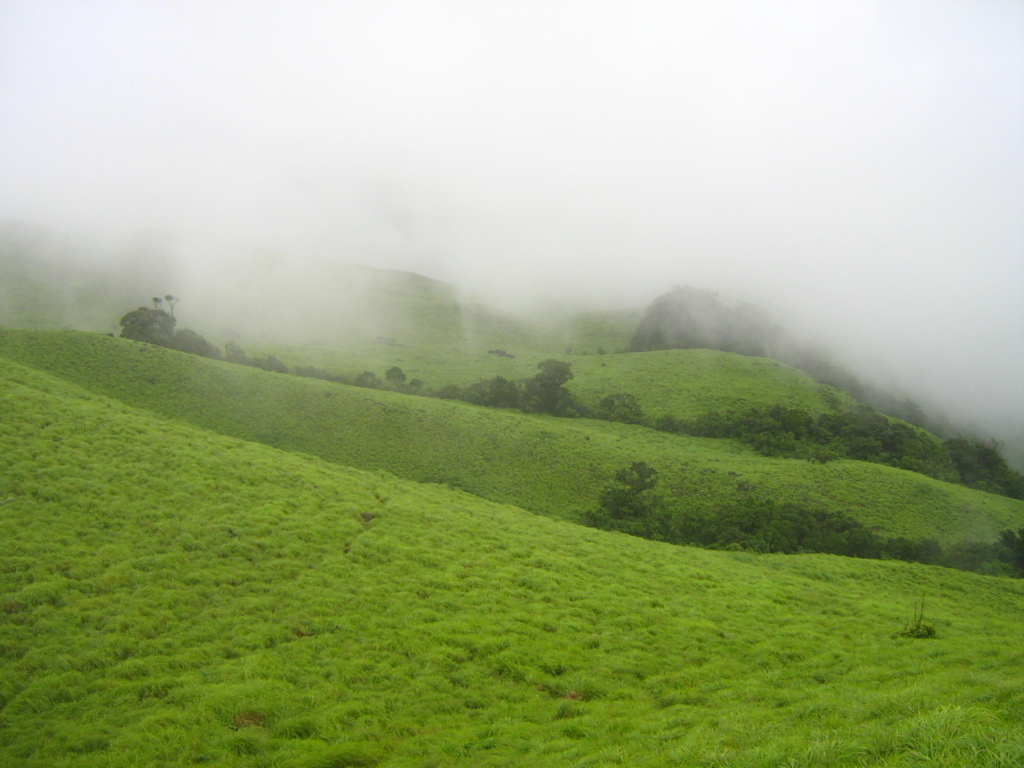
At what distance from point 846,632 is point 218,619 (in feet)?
72.8

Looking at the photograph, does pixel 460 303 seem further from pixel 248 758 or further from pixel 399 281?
pixel 248 758

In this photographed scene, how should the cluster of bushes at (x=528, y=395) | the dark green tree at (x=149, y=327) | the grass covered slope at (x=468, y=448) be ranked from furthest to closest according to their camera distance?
the cluster of bushes at (x=528, y=395), the dark green tree at (x=149, y=327), the grass covered slope at (x=468, y=448)

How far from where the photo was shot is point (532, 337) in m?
125

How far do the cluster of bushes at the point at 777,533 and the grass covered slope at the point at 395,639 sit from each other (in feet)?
32.0

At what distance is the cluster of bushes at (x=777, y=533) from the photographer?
3916cm

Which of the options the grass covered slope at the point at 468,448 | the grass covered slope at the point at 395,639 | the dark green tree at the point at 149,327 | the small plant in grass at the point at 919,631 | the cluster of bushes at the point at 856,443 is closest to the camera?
the grass covered slope at the point at 395,639

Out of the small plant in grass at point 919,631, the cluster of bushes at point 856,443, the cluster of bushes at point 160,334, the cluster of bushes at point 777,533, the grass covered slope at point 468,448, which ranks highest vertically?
the cluster of bushes at point 160,334

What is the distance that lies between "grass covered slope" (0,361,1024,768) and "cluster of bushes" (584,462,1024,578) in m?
9.75

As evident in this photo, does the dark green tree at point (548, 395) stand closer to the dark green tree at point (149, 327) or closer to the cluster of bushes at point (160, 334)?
the cluster of bushes at point (160, 334)

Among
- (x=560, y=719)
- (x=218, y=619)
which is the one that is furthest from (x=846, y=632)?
(x=218, y=619)

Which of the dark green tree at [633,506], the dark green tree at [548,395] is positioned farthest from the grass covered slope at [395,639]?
the dark green tree at [548,395]

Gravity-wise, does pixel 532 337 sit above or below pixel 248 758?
above

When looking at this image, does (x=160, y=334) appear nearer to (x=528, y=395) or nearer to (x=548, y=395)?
(x=528, y=395)

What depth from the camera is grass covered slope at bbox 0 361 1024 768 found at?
11.2 meters
